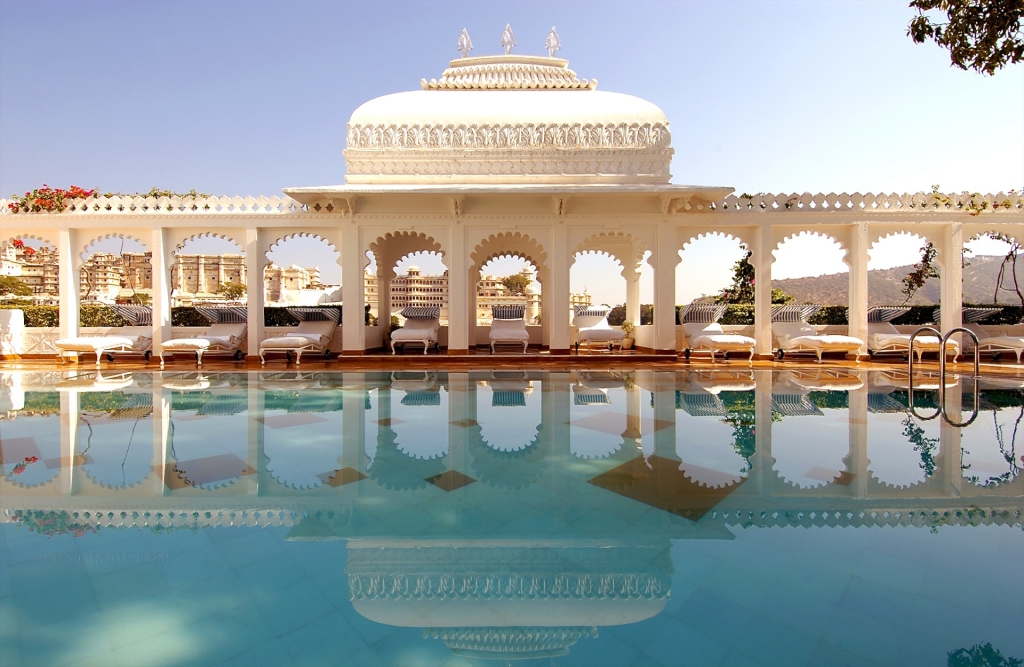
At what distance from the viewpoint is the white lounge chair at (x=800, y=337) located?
424 inches

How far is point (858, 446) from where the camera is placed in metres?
4.23

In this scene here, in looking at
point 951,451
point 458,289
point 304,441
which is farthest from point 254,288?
point 951,451

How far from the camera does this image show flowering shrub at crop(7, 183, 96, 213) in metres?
11.1

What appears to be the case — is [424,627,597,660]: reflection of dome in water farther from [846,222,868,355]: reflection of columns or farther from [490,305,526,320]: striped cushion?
[846,222,868,355]: reflection of columns

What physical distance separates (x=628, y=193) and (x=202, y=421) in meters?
8.67

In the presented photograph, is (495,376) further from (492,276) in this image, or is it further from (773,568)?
(492,276)

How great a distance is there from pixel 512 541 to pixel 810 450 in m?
2.96

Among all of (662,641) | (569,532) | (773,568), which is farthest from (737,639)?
(569,532)

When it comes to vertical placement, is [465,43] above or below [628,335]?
above

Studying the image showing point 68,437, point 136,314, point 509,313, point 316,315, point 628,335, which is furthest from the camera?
point 628,335

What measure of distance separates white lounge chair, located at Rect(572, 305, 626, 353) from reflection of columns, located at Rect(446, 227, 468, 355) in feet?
9.68

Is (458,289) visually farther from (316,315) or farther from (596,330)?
(316,315)

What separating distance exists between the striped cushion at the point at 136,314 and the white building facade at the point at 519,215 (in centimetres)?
80

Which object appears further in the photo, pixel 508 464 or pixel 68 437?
pixel 68 437
